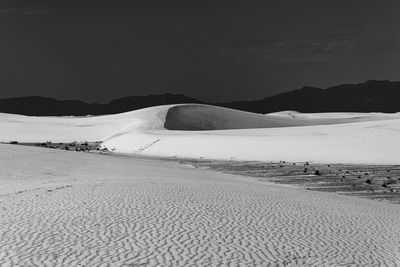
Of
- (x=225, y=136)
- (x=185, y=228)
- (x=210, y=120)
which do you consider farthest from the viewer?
(x=210, y=120)

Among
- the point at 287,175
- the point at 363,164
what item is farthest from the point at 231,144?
the point at 287,175

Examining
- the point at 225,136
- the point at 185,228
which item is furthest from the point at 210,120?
the point at 185,228

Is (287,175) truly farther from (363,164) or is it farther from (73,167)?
(73,167)

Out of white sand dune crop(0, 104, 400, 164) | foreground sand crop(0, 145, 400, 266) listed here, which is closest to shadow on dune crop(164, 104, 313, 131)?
white sand dune crop(0, 104, 400, 164)

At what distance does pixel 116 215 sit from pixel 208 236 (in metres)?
2.69

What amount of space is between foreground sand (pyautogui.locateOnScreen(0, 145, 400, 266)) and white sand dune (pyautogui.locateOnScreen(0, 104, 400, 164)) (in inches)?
887

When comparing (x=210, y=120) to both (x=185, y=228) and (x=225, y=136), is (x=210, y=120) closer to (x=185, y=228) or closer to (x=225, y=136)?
(x=225, y=136)

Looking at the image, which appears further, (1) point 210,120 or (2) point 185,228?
(1) point 210,120

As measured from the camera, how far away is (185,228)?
1125cm

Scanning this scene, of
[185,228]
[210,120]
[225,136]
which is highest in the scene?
[210,120]

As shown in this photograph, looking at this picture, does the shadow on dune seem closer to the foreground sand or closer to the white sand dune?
the white sand dune

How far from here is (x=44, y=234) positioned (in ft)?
33.2

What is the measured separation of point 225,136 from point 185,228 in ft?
157

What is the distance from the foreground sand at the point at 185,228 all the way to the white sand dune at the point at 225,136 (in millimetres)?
22521
